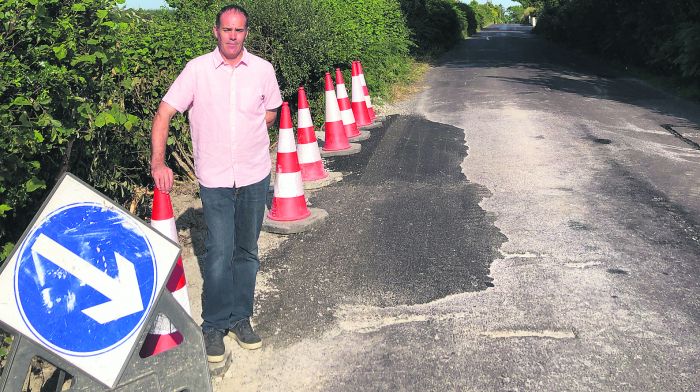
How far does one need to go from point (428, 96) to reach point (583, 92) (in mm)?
3246

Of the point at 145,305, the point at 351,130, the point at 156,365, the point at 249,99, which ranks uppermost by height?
the point at 249,99

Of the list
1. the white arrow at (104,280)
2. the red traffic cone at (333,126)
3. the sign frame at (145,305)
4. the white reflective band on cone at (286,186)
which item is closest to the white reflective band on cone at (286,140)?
the white reflective band on cone at (286,186)

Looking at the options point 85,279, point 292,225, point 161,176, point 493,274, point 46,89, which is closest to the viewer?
point 85,279

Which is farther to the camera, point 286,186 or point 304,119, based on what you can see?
point 304,119

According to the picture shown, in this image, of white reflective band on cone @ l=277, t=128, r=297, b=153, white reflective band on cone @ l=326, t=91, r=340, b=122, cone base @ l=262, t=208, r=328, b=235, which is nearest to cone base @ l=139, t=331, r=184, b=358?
cone base @ l=262, t=208, r=328, b=235

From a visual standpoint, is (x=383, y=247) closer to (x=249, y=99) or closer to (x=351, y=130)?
(x=249, y=99)

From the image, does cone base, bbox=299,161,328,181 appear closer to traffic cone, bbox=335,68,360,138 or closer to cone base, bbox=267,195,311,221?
cone base, bbox=267,195,311,221

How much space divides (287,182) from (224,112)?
2.31 meters

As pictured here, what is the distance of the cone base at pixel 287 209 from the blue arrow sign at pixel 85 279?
2.94m

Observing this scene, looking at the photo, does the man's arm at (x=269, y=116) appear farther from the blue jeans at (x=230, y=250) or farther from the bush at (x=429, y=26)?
the bush at (x=429, y=26)

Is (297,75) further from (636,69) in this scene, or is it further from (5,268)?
(636,69)

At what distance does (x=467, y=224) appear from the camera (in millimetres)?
5508

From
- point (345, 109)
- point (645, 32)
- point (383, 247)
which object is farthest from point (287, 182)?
point (645, 32)

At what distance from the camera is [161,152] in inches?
127
